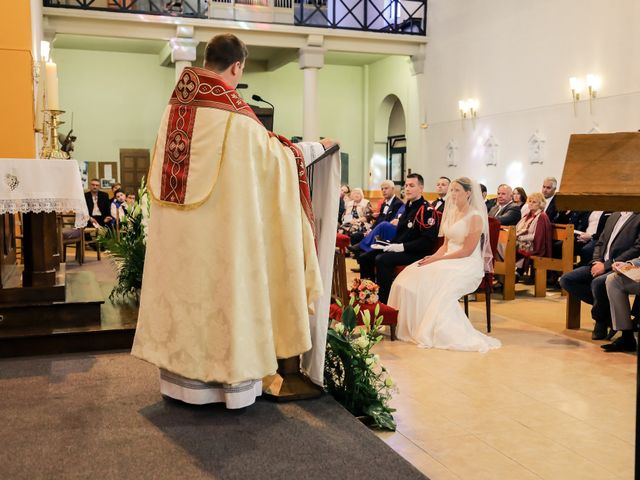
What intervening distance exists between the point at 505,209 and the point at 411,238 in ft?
11.7

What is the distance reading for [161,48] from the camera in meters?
16.9

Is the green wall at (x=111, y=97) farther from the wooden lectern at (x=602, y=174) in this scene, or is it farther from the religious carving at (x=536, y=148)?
the wooden lectern at (x=602, y=174)

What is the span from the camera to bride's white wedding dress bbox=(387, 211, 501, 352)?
553 centimetres

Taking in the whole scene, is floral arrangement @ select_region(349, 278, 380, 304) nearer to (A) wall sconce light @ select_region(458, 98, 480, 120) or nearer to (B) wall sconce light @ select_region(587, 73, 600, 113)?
(B) wall sconce light @ select_region(587, 73, 600, 113)

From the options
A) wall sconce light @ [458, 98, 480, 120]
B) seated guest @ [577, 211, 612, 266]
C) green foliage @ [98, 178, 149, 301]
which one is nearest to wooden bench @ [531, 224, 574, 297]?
seated guest @ [577, 211, 612, 266]

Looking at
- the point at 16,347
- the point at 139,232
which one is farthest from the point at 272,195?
the point at 139,232

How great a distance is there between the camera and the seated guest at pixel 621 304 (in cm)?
529

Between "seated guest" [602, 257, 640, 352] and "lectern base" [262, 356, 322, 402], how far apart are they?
2816 millimetres

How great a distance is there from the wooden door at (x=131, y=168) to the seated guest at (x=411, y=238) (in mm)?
11962

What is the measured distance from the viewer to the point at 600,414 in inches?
156

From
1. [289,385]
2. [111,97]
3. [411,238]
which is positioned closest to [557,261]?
[411,238]

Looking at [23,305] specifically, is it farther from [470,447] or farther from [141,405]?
[470,447]

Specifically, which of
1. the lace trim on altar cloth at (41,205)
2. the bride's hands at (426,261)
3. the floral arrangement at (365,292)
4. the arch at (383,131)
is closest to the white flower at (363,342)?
the floral arrangement at (365,292)

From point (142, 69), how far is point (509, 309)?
514 inches
